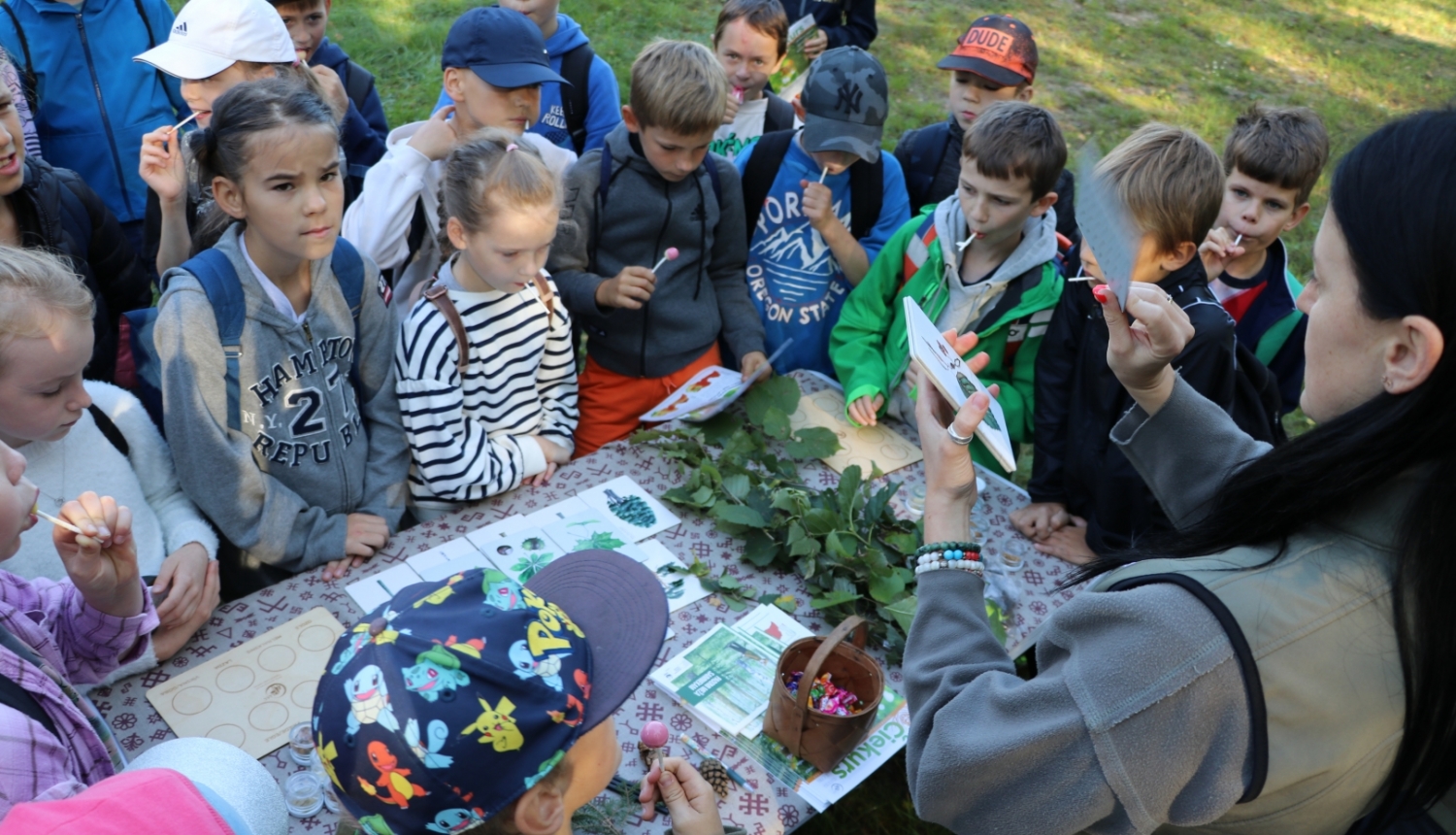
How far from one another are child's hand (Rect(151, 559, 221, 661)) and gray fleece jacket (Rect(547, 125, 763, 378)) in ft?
4.72

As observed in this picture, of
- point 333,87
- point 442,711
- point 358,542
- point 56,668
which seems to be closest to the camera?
point 442,711

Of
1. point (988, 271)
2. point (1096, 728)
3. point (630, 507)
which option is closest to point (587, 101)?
point (988, 271)

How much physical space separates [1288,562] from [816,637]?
104 cm

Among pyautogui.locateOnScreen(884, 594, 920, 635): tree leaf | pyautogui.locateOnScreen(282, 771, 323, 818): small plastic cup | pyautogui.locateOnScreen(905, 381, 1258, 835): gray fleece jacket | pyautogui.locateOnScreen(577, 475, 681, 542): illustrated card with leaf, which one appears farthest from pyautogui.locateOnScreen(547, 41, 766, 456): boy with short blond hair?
pyautogui.locateOnScreen(905, 381, 1258, 835): gray fleece jacket

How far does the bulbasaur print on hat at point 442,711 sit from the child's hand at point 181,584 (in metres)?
0.96

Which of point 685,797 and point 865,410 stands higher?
point 685,797

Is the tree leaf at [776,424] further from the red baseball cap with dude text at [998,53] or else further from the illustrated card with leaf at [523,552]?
the red baseball cap with dude text at [998,53]

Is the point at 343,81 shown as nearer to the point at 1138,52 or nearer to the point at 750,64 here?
the point at 750,64

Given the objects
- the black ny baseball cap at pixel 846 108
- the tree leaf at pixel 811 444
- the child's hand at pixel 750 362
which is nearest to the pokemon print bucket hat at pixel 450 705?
the tree leaf at pixel 811 444

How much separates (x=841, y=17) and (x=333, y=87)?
9.66 ft

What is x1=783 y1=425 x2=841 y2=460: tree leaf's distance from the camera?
2932 mm

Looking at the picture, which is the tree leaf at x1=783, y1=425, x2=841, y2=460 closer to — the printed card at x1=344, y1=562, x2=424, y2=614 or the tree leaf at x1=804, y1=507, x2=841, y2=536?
the tree leaf at x1=804, y1=507, x2=841, y2=536

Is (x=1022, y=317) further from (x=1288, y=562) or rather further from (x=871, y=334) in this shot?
(x=1288, y=562)

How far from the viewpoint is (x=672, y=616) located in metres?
2.36
